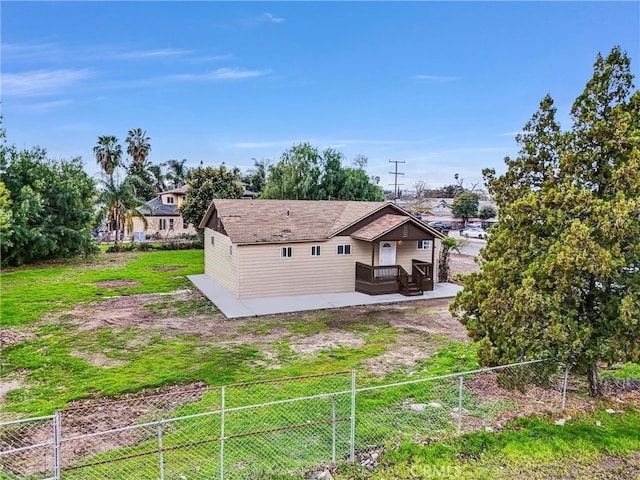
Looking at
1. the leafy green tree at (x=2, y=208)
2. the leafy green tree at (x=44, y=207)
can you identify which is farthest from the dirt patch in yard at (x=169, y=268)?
the leafy green tree at (x=2, y=208)

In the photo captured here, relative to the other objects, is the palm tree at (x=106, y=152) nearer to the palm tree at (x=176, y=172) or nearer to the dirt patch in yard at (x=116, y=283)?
the palm tree at (x=176, y=172)

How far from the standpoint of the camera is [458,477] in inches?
218

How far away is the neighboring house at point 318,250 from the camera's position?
17062 millimetres

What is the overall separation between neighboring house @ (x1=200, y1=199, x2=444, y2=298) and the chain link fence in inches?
342

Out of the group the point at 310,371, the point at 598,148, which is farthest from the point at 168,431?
the point at 598,148

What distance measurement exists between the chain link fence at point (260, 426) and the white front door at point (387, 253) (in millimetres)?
10110

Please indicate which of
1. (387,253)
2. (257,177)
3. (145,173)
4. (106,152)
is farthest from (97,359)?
(145,173)

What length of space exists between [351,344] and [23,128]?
2127 centimetres

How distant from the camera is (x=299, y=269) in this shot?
17719 millimetres

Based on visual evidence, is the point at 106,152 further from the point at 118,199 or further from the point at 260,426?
the point at 260,426

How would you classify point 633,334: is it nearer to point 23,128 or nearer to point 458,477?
point 458,477

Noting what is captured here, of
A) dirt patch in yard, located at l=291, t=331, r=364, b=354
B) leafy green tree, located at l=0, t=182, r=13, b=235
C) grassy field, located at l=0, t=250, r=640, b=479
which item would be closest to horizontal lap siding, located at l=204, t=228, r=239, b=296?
grassy field, located at l=0, t=250, r=640, b=479

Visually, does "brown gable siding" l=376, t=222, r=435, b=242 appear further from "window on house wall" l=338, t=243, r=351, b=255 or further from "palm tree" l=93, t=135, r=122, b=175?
"palm tree" l=93, t=135, r=122, b=175

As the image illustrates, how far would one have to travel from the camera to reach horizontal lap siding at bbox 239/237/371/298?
16.9m
